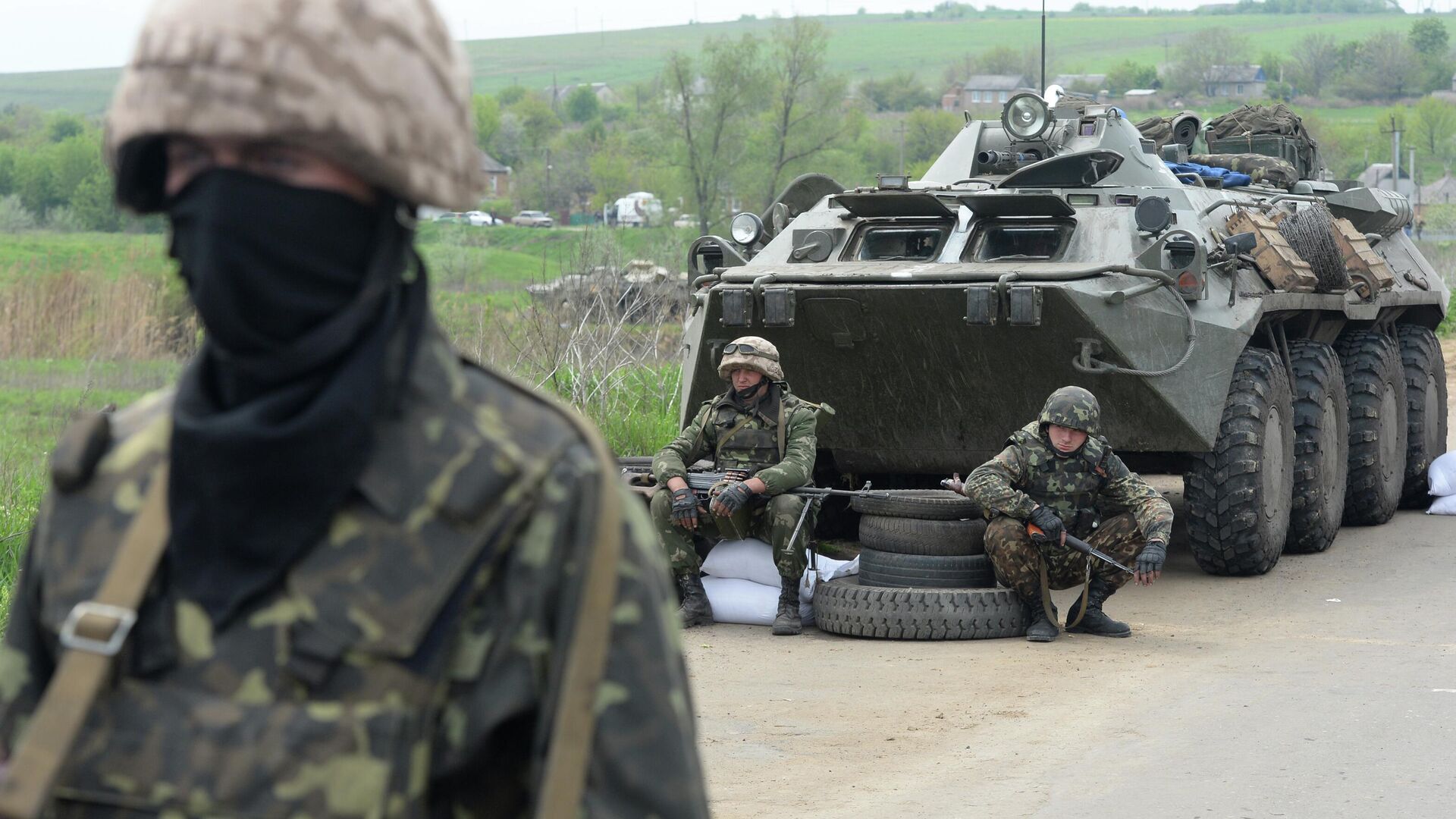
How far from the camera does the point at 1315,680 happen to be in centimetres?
699

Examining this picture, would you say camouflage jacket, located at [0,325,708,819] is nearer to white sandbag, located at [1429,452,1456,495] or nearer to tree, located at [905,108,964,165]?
white sandbag, located at [1429,452,1456,495]

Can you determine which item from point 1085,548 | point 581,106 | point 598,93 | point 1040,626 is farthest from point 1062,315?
point 598,93

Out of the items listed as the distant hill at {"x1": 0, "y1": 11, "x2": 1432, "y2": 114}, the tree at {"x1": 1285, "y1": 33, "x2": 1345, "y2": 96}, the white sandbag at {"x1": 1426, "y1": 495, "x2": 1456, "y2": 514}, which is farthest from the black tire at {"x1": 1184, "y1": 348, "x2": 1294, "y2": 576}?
the tree at {"x1": 1285, "y1": 33, "x2": 1345, "y2": 96}

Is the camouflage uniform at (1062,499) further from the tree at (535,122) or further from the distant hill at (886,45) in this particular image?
the distant hill at (886,45)

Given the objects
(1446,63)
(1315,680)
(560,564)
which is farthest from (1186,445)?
(1446,63)

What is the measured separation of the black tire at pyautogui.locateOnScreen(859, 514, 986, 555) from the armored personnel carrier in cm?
95

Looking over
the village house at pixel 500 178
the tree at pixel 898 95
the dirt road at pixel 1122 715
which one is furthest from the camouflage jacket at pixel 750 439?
the tree at pixel 898 95

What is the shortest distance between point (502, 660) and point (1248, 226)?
9098 millimetres

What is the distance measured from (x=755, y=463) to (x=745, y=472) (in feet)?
0.26

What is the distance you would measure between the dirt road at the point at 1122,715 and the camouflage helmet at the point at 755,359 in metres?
1.17

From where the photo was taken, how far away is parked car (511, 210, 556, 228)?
7225 centimetres

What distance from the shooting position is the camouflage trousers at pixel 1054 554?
809 centimetres

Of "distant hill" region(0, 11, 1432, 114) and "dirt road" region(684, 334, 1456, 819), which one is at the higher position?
"distant hill" region(0, 11, 1432, 114)

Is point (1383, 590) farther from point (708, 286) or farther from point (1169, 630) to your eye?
point (708, 286)
